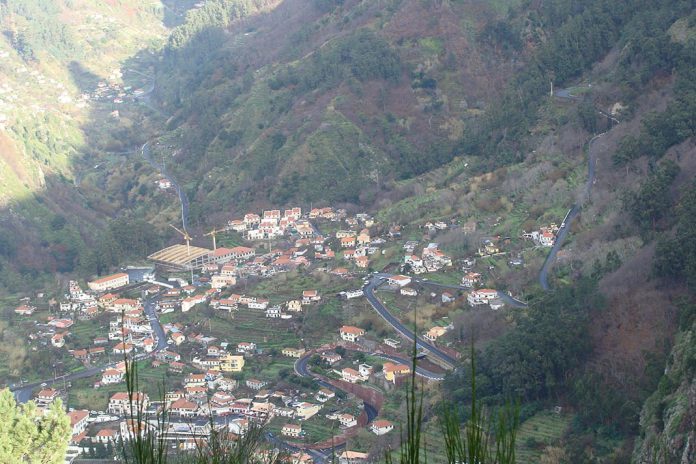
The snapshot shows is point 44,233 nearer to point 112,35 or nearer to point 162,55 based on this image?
point 162,55

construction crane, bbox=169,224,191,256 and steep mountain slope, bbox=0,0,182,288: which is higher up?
steep mountain slope, bbox=0,0,182,288

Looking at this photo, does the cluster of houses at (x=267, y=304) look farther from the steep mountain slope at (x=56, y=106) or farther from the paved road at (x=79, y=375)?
the steep mountain slope at (x=56, y=106)

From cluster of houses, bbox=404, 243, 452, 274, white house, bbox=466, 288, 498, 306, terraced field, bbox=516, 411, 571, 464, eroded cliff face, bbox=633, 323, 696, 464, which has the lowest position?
cluster of houses, bbox=404, 243, 452, 274

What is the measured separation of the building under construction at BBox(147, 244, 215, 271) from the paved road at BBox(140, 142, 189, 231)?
86.9 inches

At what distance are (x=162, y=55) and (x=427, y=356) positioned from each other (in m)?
52.1

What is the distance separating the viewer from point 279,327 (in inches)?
1059

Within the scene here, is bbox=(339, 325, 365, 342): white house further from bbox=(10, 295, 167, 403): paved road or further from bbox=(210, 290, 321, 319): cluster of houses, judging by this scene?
bbox=(10, 295, 167, 403): paved road

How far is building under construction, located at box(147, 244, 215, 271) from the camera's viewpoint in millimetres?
33844

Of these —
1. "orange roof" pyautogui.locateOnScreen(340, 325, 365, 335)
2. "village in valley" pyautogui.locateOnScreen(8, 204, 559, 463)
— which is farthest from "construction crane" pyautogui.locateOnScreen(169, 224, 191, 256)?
"orange roof" pyautogui.locateOnScreen(340, 325, 365, 335)

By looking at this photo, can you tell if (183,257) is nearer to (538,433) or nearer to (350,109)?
(350,109)

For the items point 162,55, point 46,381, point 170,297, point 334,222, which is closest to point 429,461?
point 46,381

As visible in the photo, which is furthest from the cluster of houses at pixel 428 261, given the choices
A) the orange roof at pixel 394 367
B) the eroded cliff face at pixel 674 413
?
the eroded cliff face at pixel 674 413

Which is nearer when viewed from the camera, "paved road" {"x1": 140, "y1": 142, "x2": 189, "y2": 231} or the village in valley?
the village in valley

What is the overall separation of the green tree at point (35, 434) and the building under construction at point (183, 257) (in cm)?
2040
